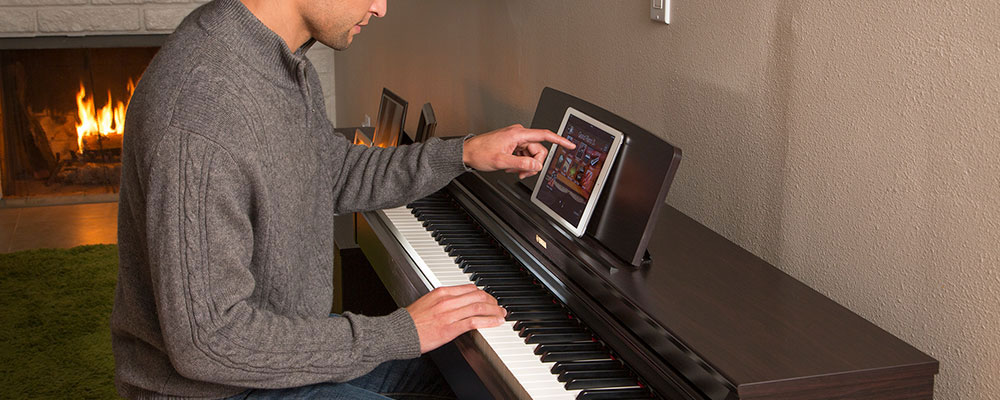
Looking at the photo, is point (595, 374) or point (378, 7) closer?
point (595, 374)

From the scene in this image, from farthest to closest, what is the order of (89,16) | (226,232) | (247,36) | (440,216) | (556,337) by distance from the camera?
1. (89,16)
2. (440,216)
3. (556,337)
4. (247,36)
5. (226,232)

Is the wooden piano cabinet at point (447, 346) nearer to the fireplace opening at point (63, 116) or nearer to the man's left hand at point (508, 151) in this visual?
the man's left hand at point (508, 151)

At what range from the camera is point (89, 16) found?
449cm

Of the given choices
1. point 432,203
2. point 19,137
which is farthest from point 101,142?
point 432,203

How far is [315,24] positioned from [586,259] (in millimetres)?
585

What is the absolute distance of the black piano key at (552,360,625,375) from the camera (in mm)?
1405

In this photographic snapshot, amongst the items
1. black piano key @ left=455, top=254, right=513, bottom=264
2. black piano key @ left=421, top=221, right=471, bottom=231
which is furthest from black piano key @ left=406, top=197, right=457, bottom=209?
black piano key @ left=455, top=254, right=513, bottom=264

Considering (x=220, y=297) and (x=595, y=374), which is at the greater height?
(x=220, y=297)

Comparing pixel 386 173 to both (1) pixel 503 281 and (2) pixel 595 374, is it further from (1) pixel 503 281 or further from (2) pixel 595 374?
(2) pixel 595 374

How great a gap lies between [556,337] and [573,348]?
5cm

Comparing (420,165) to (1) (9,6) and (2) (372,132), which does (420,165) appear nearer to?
(2) (372,132)

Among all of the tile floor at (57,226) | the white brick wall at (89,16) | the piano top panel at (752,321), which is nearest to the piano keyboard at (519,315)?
the piano top panel at (752,321)

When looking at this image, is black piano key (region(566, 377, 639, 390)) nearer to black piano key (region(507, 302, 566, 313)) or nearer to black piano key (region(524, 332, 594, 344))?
black piano key (region(524, 332, 594, 344))

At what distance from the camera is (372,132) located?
3320mm
